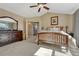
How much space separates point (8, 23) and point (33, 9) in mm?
477

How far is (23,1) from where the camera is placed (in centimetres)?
180

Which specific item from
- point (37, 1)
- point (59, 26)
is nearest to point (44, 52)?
point (59, 26)

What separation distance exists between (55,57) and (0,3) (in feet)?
4.01

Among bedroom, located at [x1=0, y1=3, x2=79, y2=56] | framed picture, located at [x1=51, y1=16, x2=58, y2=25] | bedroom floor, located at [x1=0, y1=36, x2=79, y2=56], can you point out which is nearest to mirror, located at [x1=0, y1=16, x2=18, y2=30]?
bedroom, located at [x1=0, y1=3, x2=79, y2=56]

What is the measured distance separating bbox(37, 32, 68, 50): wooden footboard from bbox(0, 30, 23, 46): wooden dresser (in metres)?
0.34

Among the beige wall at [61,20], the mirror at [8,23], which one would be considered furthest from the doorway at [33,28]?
the mirror at [8,23]

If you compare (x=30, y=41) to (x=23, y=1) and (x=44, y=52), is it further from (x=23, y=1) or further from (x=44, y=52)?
(x=23, y=1)

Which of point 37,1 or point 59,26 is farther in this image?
point 59,26

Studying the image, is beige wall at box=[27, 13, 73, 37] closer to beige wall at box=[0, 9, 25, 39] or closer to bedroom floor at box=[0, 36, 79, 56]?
beige wall at box=[0, 9, 25, 39]

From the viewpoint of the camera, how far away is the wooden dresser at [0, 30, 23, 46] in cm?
183

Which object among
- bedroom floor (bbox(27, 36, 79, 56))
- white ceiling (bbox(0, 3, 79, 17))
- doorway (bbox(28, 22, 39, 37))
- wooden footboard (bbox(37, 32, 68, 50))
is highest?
white ceiling (bbox(0, 3, 79, 17))

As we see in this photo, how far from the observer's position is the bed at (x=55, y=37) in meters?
1.87

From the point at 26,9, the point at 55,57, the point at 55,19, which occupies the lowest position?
the point at 55,57

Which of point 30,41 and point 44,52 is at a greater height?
point 30,41
